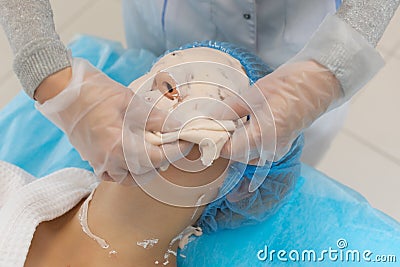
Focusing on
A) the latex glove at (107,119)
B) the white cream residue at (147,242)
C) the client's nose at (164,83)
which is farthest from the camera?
the white cream residue at (147,242)

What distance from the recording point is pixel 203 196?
0.98 meters

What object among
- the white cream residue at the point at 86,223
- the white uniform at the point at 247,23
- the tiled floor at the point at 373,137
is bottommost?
the tiled floor at the point at 373,137

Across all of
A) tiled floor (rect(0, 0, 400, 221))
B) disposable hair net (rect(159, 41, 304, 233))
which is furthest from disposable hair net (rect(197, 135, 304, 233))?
tiled floor (rect(0, 0, 400, 221))

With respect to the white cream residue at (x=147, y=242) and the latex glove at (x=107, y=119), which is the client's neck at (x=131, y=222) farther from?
the latex glove at (x=107, y=119)

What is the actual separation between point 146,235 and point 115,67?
0.59 metres

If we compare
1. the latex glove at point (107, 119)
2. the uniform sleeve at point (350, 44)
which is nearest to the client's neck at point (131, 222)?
the latex glove at point (107, 119)

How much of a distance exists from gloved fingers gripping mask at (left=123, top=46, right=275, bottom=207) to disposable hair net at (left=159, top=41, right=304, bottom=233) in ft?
0.05

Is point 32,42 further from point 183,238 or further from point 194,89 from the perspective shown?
point 183,238

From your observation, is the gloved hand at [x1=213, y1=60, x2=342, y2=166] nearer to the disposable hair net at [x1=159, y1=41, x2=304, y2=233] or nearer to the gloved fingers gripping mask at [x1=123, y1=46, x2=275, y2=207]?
the gloved fingers gripping mask at [x1=123, y1=46, x2=275, y2=207]

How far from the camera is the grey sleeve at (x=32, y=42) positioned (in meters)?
0.85

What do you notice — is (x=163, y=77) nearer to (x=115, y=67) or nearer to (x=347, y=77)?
(x=347, y=77)

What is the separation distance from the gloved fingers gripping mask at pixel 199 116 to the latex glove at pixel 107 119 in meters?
0.01

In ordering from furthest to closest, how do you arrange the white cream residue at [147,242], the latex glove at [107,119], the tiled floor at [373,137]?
the tiled floor at [373,137] < the white cream residue at [147,242] < the latex glove at [107,119]

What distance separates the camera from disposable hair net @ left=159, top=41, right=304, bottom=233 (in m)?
1.00
